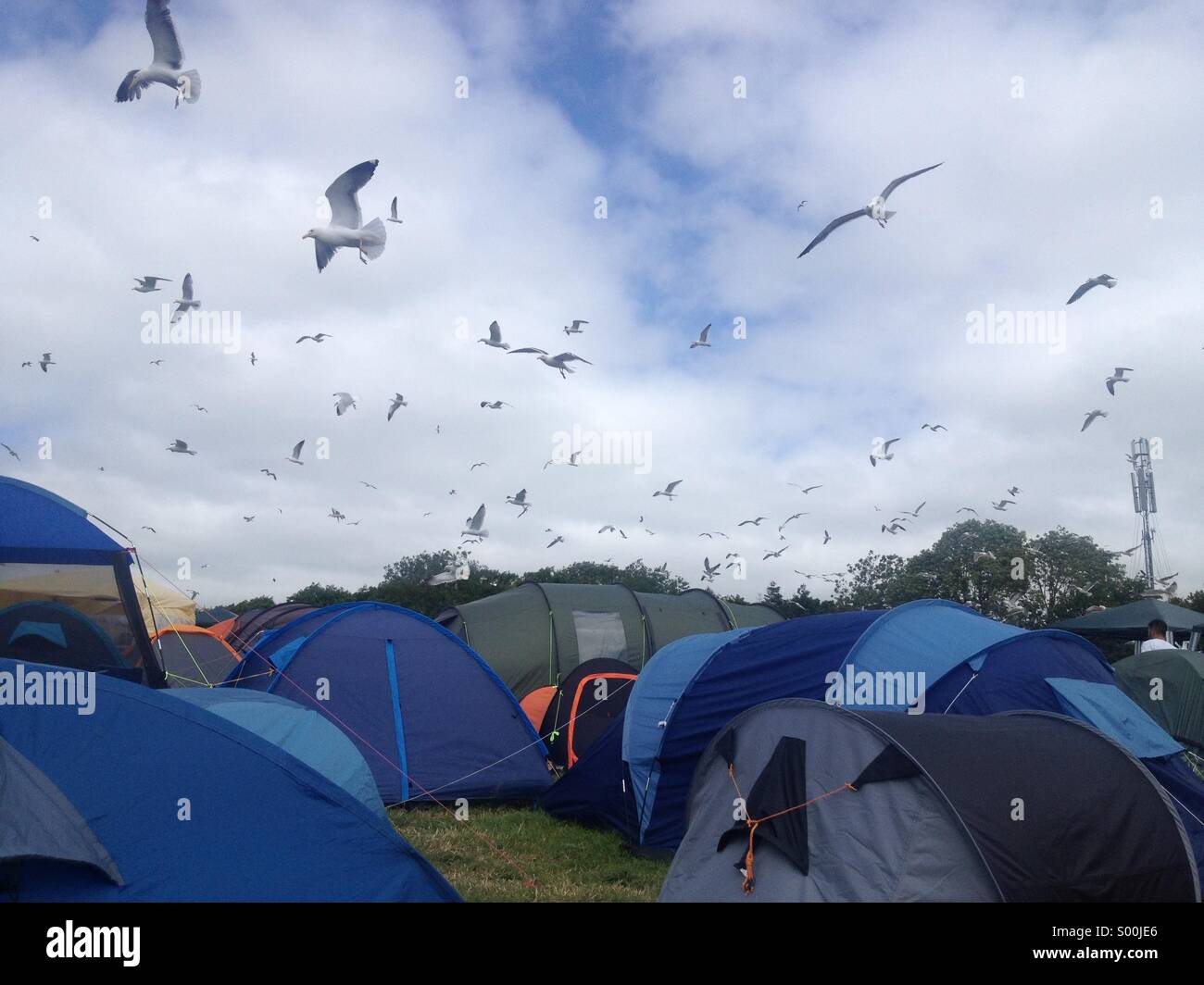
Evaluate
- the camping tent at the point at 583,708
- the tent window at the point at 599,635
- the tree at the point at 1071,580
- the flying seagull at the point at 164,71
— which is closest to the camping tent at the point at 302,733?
the camping tent at the point at 583,708

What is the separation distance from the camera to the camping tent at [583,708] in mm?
11578

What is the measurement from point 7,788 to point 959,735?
14.9ft

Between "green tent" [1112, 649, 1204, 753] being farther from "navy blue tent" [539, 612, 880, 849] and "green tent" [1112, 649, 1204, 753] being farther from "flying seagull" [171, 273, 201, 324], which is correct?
"flying seagull" [171, 273, 201, 324]

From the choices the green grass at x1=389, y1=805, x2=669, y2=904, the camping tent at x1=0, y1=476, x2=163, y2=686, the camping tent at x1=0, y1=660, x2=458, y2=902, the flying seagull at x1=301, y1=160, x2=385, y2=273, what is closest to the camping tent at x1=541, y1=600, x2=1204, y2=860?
the green grass at x1=389, y1=805, x2=669, y2=904

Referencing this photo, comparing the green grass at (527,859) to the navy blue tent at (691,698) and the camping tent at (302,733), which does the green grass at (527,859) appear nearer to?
the navy blue tent at (691,698)

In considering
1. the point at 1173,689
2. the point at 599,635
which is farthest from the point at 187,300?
the point at 1173,689

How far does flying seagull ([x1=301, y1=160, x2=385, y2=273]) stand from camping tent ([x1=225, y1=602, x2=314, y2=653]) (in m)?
10.7

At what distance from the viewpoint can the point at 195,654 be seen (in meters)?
15.3

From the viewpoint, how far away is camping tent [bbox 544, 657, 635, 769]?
11578mm

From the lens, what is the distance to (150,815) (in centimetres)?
424

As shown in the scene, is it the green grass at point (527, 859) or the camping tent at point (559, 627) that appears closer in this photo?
the green grass at point (527, 859)

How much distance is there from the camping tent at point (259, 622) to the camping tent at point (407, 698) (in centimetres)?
929

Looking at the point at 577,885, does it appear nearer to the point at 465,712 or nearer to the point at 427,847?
the point at 427,847
